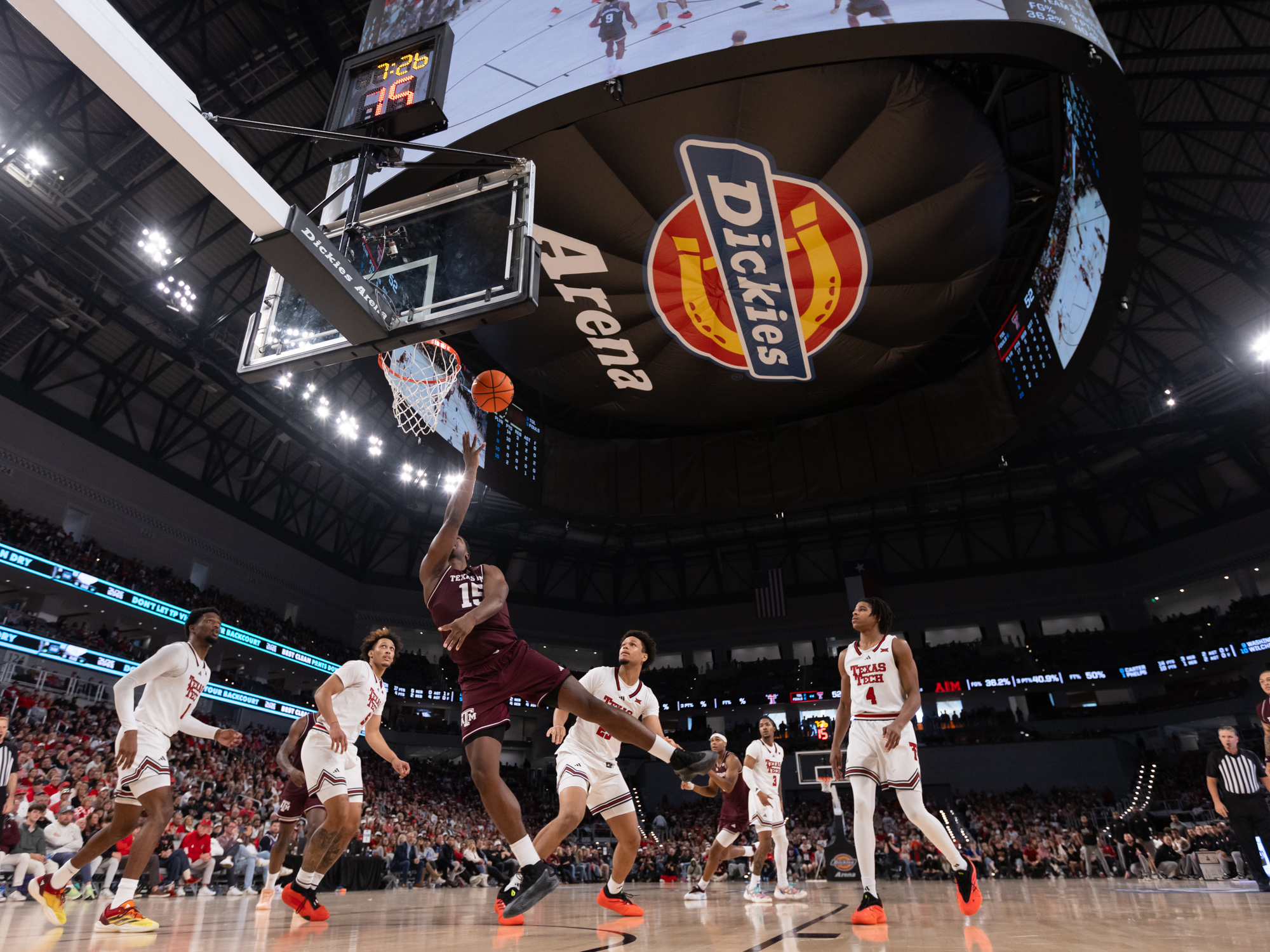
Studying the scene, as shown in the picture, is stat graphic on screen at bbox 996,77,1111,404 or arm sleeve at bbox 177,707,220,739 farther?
stat graphic on screen at bbox 996,77,1111,404

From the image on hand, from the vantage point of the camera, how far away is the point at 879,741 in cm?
504

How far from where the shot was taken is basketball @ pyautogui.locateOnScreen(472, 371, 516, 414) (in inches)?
198

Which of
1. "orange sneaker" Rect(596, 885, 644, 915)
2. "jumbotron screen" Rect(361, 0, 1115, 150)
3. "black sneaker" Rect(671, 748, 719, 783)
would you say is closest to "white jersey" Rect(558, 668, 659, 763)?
"orange sneaker" Rect(596, 885, 644, 915)

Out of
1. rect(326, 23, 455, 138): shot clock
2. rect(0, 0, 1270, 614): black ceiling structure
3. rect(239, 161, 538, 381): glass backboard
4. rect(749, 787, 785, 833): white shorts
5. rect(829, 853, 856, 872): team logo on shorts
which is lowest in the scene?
rect(829, 853, 856, 872): team logo on shorts

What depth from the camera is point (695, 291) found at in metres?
11.2

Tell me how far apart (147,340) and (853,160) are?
17093 mm

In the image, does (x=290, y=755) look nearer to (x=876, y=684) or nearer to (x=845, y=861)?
(x=876, y=684)

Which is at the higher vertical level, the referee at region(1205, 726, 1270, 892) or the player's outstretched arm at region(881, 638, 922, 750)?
the player's outstretched arm at region(881, 638, 922, 750)

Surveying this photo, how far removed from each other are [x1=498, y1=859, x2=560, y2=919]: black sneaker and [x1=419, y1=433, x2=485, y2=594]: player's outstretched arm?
66.2 inches

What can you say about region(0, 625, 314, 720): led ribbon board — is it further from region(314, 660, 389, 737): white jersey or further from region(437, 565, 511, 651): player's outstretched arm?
region(437, 565, 511, 651): player's outstretched arm

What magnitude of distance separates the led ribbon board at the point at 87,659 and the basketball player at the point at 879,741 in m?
13.2

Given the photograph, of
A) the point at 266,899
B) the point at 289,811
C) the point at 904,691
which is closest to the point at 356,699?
the point at 289,811

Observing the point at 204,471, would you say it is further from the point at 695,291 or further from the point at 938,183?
the point at 938,183

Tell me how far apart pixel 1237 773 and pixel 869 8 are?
826cm
